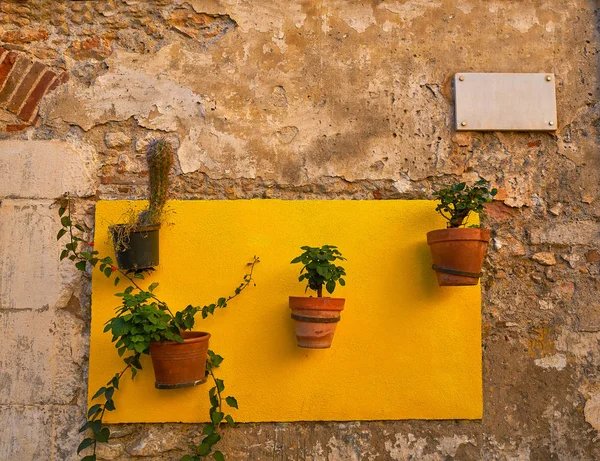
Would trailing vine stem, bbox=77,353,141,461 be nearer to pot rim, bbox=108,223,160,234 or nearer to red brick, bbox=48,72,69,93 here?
pot rim, bbox=108,223,160,234

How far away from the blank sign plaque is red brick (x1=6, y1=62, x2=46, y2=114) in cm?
219

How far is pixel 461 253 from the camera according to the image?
257cm

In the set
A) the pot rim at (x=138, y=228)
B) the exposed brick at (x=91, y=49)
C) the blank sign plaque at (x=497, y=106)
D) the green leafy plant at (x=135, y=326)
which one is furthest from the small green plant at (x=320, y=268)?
the exposed brick at (x=91, y=49)

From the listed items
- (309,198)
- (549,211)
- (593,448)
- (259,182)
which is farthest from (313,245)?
(593,448)

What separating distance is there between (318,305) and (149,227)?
0.88 m

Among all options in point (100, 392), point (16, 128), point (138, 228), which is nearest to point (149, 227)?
point (138, 228)

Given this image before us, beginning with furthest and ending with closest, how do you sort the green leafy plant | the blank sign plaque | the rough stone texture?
the blank sign plaque, the rough stone texture, the green leafy plant

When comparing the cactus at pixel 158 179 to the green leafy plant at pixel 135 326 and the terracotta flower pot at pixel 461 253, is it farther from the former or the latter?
the terracotta flower pot at pixel 461 253

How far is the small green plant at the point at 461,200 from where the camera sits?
2625 mm

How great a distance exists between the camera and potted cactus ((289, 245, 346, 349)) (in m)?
2.51

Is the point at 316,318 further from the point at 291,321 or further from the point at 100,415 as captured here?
the point at 100,415

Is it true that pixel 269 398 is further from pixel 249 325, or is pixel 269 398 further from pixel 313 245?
pixel 313 245

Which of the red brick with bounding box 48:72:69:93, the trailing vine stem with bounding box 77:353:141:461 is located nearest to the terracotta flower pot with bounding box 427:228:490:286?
the trailing vine stem with bounding box 77:353:141:461

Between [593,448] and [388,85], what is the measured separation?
6.89 feet
